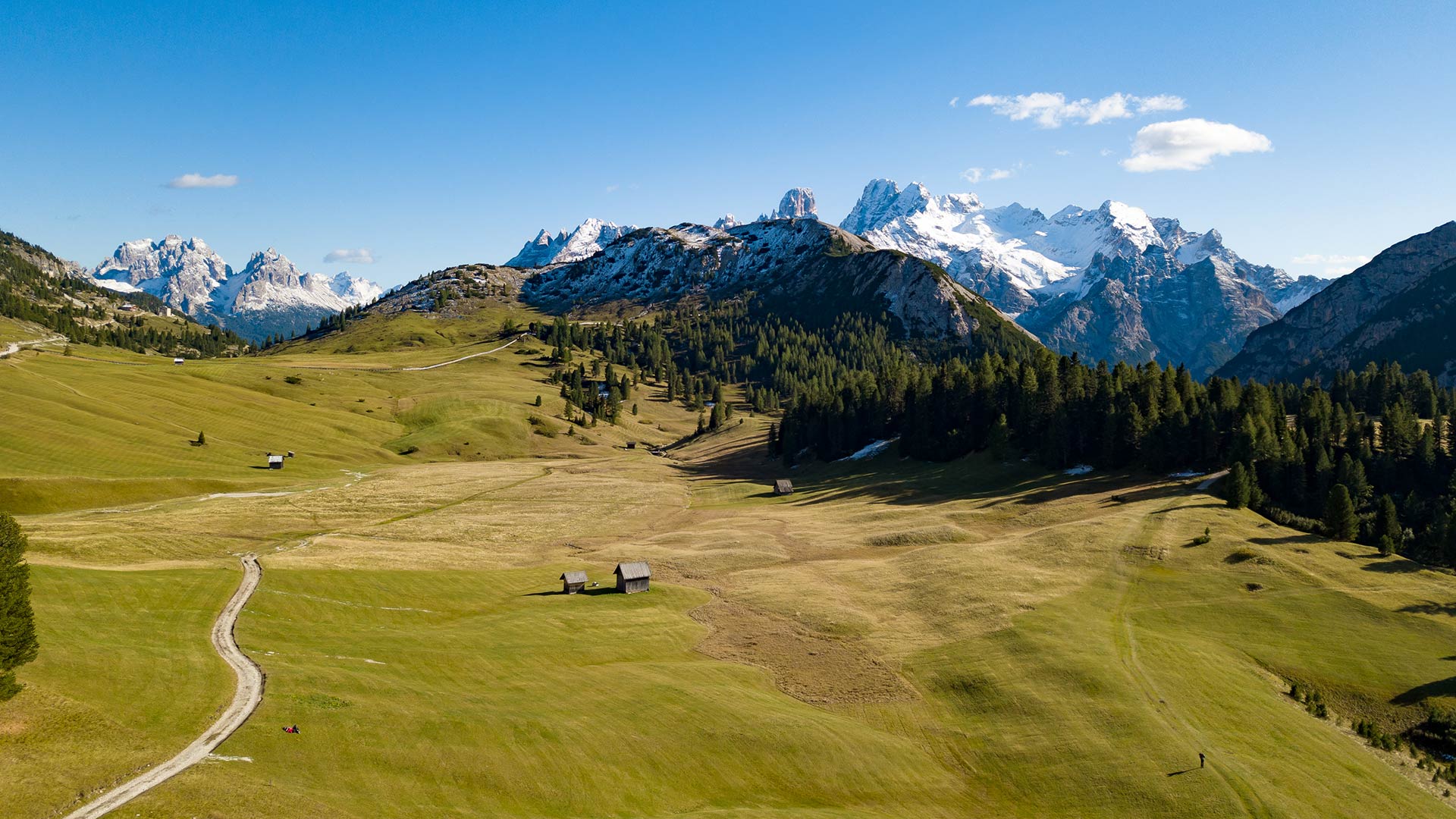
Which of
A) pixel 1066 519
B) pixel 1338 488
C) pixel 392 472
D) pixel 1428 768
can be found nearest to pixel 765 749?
pixel 1428 768

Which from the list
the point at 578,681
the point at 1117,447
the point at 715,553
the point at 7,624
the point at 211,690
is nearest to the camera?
the point at 7,624

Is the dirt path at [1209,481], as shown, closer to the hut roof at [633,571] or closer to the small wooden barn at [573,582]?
the hut roof at [633,571]

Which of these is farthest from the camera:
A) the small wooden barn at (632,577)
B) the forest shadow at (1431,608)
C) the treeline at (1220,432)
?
the treeline at (1220,432)

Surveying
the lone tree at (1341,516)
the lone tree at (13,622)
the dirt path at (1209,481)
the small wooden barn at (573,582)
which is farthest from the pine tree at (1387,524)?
the lone tree at (13,622)

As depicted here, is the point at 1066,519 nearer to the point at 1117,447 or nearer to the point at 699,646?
the point at 1117,447

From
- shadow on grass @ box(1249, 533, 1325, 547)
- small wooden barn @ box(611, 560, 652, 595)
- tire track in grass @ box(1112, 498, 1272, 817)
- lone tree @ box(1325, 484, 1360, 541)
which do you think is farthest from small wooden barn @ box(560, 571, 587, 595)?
lone tree @ box(1325, 484, 1360, 541)
